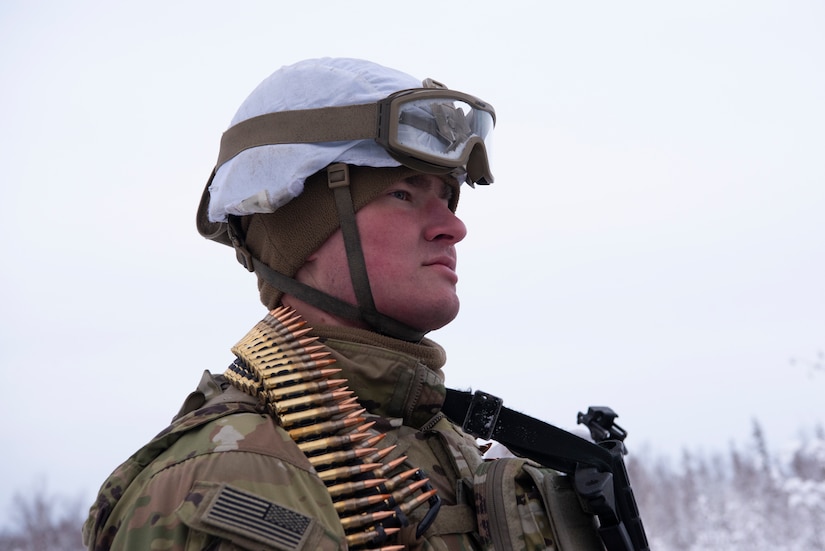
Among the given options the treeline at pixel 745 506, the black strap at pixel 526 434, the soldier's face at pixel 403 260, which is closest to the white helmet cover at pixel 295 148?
the soldier's face at pixel 403 260

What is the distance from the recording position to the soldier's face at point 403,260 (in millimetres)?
3420

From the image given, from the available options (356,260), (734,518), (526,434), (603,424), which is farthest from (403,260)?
(734,518)

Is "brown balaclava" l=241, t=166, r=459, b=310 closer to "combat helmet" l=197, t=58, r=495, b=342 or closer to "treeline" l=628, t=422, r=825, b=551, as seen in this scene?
"combat helmet" l=197, t=58, r=495, b=342

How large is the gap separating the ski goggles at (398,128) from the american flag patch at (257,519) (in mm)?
1535

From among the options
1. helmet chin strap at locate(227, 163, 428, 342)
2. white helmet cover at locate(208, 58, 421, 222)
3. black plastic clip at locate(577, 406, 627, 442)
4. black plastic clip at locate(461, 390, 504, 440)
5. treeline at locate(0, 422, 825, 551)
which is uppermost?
white helmet cover at locate(208, 58, 421, 222)

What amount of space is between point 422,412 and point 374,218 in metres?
0.82

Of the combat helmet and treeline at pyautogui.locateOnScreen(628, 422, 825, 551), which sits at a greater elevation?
the combat helmet

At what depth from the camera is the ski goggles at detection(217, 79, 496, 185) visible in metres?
3.48

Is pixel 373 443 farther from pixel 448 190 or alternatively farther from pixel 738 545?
pixel 738 545

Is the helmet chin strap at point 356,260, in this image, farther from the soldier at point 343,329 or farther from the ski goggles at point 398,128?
the ski goggles at point 398,128

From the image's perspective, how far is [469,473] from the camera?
338 centimetres

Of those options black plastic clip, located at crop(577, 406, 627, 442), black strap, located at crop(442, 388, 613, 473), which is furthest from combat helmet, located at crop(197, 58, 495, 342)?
black plastic clip, located at crop(577, 406, 627, 442)

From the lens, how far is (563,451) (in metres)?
3.51

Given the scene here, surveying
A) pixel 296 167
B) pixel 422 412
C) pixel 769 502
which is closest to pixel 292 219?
pixel 296 167
